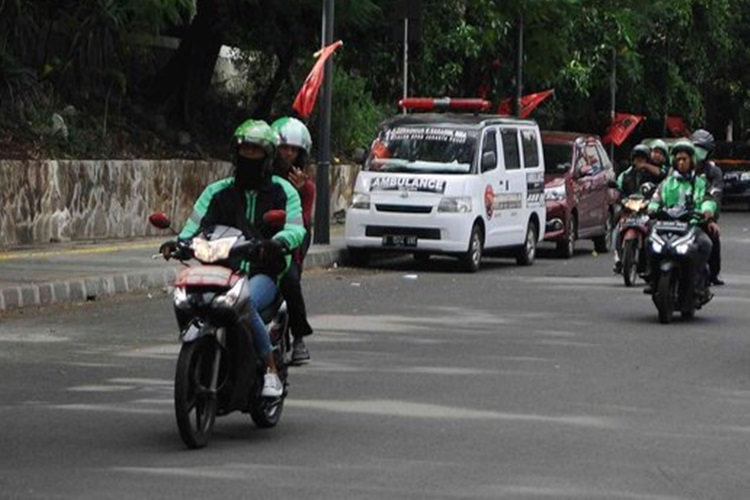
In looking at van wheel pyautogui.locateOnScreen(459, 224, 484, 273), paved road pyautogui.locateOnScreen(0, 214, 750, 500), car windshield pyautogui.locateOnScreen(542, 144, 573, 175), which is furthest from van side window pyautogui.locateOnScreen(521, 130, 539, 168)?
paved road pyautogui.locateOnScreen(0, 214, 750, 500)

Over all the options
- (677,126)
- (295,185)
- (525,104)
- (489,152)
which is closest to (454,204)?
(489,152)

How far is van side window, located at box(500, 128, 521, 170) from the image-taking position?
26.4m

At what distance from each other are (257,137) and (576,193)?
19.4 m

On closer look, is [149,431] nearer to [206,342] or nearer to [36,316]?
[206,342]

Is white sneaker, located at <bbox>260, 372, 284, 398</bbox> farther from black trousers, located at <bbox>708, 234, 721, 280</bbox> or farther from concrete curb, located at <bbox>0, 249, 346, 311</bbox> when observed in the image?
black trousers, located at <bbox>708, 234, 721, 280</bbox>

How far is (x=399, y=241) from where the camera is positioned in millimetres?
24891

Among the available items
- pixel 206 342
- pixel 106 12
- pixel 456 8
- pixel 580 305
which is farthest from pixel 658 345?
pixel 456 8

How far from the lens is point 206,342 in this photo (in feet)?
34.0

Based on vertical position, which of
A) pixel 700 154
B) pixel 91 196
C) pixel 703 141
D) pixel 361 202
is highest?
pixel 703 141

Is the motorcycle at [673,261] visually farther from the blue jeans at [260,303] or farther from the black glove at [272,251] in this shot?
the black glove at [272,251]

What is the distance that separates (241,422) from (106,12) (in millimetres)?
17052

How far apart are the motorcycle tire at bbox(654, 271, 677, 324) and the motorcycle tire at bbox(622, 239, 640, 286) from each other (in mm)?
4457

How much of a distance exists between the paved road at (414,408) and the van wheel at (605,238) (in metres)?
11.1

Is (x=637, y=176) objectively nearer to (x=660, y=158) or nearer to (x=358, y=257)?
(x=660, y=158)
